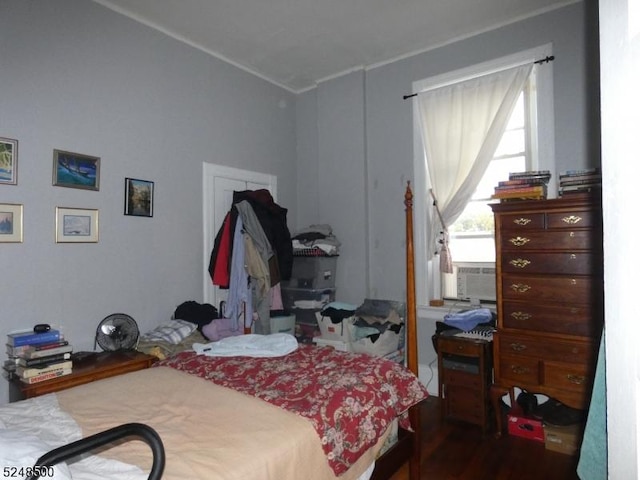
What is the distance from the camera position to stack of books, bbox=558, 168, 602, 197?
2.45m

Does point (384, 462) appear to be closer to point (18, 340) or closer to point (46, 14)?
point (18, 340)

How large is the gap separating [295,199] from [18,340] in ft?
9.56

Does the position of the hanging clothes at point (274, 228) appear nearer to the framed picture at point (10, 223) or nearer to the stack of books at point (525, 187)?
the framed picture at point (10, 223)

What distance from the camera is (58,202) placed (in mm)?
2520

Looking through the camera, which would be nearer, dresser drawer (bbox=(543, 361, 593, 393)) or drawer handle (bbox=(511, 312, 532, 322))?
dresser drawer (bbox=(543, 361, 593, 393))

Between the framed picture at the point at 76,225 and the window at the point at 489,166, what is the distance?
273 centimetres

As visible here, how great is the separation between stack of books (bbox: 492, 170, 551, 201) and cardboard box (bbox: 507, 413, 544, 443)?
158 centimetres

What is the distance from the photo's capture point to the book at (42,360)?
2.11 m

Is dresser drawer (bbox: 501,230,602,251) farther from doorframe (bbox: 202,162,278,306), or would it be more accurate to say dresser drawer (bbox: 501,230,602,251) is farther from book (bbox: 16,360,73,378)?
book (bbox: 16,360,73,378)

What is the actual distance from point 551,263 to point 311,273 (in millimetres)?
2133


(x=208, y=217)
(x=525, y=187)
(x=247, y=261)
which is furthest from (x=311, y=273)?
(x=525, y=187)

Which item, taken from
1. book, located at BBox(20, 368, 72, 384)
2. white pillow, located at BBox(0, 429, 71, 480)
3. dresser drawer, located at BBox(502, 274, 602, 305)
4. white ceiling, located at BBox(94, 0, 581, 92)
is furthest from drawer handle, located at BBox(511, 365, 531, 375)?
book, located at BBox(20, 368, 72, 384)

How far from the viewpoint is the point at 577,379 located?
2.40 m

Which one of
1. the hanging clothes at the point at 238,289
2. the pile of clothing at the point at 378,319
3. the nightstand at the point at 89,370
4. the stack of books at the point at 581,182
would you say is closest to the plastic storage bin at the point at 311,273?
the pile of clothing at the point at 378,319
